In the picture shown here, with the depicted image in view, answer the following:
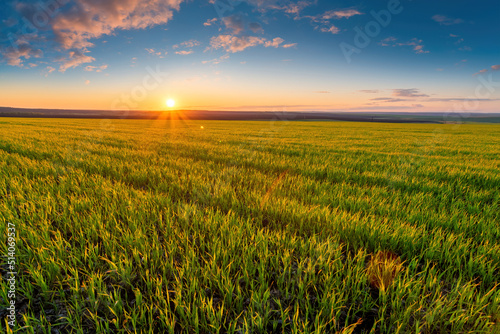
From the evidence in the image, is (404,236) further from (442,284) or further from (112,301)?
(112,301)

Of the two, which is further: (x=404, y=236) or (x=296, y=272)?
(x=404, y=236)

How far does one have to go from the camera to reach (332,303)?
1.61m

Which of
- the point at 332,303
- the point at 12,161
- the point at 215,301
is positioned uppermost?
the point at 12,161

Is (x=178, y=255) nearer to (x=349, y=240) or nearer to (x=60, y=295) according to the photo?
(x=60, y=295)

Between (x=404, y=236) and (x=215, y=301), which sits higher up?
(x=404, y=236)

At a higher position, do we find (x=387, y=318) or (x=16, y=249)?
(x=16, y=249)

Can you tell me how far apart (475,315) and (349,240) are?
3.58 ft

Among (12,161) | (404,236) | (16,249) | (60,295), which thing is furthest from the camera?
(12,161)

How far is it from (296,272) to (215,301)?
772 millimetres

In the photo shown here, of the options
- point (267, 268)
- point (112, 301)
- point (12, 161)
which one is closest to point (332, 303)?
point (267, 268)

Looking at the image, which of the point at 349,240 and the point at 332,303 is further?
the point at 349,240

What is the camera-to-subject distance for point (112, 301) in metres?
1.68

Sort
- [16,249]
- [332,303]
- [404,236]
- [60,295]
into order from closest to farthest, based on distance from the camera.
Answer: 1. [332,303]
2. [60,295]
3. [16,249]
4. [404,236]

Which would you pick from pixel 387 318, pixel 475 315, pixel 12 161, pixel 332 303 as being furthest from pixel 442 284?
pixel 12 161
